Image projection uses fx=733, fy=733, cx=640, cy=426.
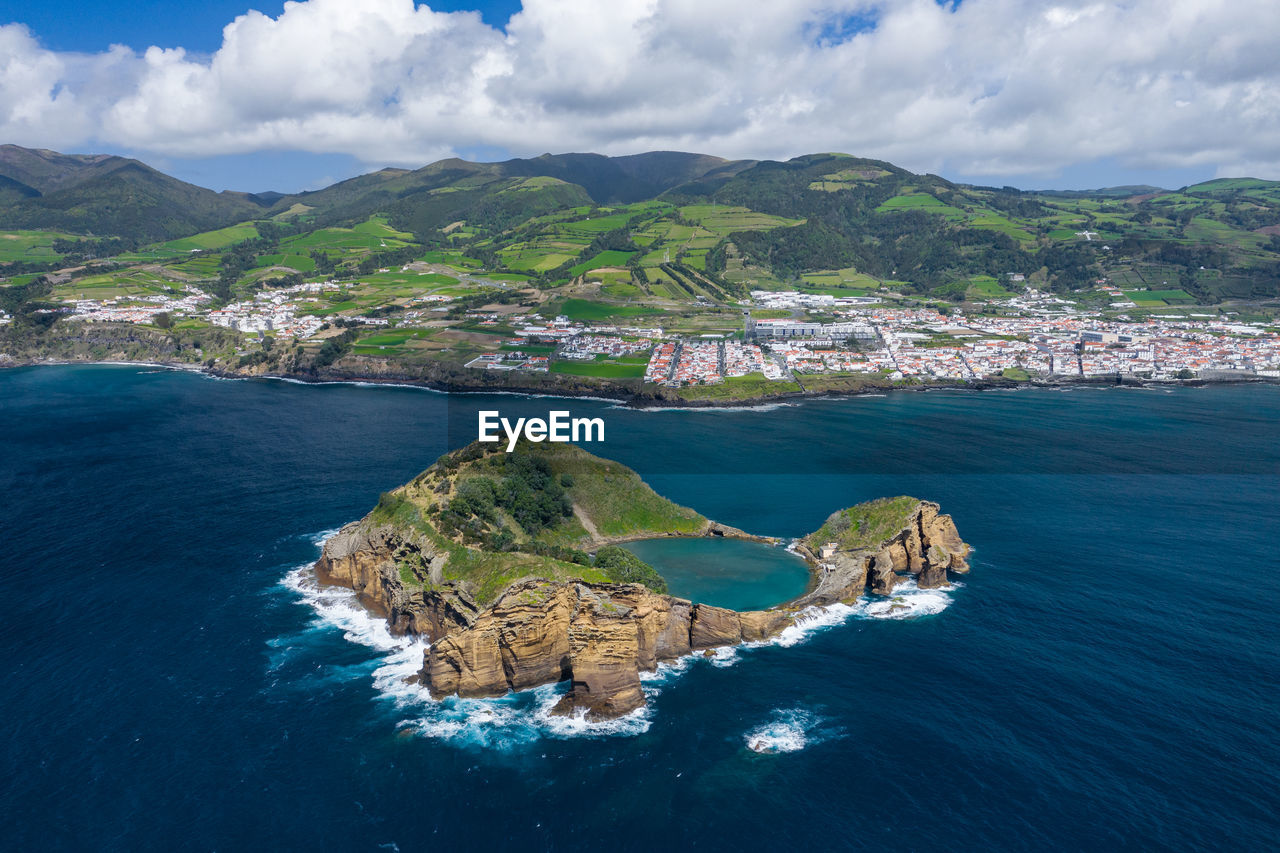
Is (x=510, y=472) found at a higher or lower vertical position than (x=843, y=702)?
higher

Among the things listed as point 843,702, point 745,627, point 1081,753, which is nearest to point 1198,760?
point 1081,753

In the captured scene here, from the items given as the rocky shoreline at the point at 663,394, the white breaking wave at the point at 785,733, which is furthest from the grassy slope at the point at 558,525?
the rocky shoreline at the point at 663,394

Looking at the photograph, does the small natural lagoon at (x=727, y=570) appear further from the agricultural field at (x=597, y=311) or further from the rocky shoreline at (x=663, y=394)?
the agricultural field at (x=597, y=311)

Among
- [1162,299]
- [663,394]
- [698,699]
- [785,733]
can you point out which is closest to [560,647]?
[698,699]

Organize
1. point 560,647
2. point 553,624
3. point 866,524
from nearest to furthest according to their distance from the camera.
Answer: point 553,624
point 560,647
point 866,524

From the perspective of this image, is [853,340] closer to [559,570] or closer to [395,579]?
[559,570]

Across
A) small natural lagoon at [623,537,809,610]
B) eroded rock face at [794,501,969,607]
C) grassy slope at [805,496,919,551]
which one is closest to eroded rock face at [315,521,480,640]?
small natural lagoon at [623,537,809,610]

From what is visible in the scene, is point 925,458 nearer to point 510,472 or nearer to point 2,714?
point 510,472
